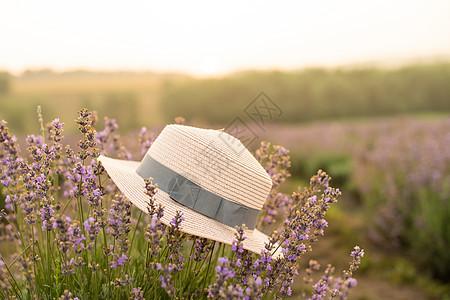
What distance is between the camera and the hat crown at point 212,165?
2.10m

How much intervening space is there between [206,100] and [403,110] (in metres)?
14.7

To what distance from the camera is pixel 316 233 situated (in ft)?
5.92

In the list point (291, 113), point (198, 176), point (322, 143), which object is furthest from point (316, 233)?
point (291, 113)

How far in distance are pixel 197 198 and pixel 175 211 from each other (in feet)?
0.49

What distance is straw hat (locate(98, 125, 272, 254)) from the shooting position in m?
2.04

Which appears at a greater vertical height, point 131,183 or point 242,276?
point 131,183

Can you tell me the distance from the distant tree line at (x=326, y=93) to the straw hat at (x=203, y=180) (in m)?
19.2

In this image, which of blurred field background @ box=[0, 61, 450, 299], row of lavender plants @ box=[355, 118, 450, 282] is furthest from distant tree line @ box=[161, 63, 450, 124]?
row of lavender plants @ box=[355, 118, 450, 282]

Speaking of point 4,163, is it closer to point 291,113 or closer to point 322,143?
point 322,143

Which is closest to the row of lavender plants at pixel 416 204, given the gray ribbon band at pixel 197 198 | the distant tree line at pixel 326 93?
the gray ribbon band at pixel 197 198

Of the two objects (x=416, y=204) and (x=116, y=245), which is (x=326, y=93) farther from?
(x=116, y=245)

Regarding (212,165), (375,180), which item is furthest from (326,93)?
(212,165)

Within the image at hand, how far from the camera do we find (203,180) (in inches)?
81.8

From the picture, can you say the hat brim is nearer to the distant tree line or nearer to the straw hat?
the straw hat
